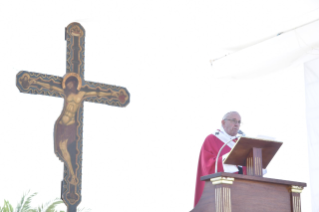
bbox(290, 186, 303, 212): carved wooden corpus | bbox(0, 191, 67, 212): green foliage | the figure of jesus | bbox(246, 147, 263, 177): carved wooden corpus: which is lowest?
bbox(0, 191, 67, 212): green foliage

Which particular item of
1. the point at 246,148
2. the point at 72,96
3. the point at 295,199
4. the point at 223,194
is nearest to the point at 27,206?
the point at 72,96

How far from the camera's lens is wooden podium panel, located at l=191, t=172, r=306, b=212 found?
405 cm

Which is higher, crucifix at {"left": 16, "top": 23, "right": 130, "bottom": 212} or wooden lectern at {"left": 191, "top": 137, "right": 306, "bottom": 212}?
crucifix at {"left": 16, "top": 23, "right": 130, "bottom": 212}

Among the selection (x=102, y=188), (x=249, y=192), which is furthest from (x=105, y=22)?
(x=249, y=192)

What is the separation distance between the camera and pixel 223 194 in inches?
158

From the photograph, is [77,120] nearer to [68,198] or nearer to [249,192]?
[68,198]

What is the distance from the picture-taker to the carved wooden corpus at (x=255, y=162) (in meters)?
4.28

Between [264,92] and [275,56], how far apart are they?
64 cm

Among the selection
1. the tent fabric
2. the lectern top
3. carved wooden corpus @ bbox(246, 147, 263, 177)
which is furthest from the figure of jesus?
the tent fabric

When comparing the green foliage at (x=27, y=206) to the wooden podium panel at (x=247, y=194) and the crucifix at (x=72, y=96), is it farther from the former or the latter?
the wooden podium panel at (x=247, y=194)

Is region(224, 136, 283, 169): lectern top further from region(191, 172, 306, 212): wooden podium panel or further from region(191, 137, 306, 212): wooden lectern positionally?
region(191, 172, 306, 212): wooden podium panel

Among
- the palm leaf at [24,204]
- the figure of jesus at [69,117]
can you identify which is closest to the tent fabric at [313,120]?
the figure of jesus at [69,117]

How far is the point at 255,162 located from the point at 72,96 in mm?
2913

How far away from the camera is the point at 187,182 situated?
25.2 ft
